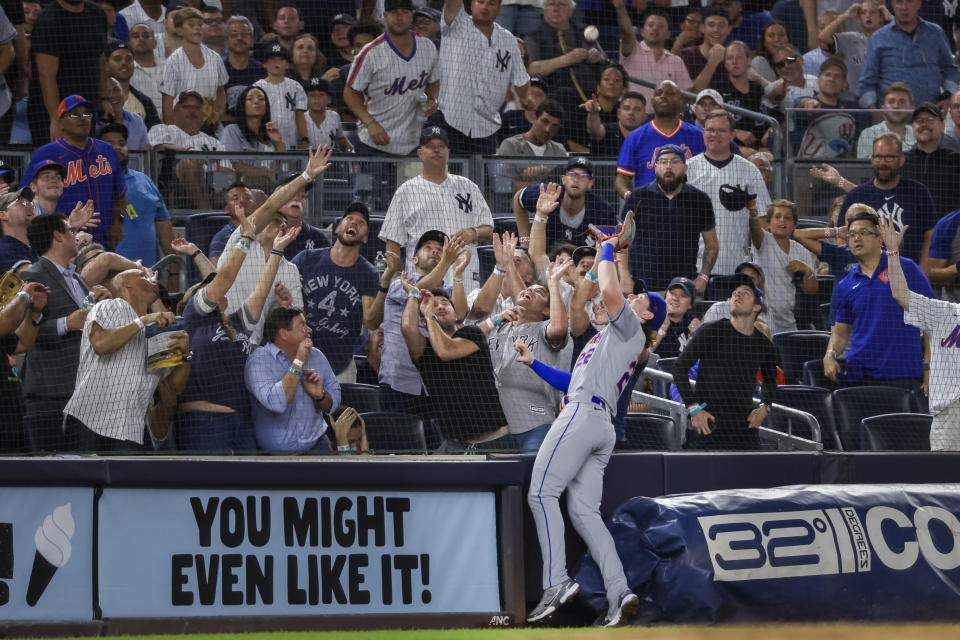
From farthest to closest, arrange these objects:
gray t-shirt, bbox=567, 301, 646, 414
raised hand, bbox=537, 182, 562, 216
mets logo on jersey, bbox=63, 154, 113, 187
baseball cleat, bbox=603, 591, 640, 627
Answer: raised hand, bbox=537, 182, 562, 216, mets logo on jersey, bbox=63, 154, 113, 187, gray t-shirt, bbox=567, 301, 646, 414, baseball cleat, bbox=603, 591, 640, 627

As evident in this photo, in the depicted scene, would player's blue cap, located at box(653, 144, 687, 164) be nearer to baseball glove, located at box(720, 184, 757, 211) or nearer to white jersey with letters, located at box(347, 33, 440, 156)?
baseball glove, located at box(720, 184, 757, 211)

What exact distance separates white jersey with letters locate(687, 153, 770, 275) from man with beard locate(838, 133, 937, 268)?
844mm

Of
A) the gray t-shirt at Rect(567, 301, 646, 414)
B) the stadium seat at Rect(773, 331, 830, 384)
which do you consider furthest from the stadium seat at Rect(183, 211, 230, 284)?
the stadium seat at Rect(773, 331, 830, 384)

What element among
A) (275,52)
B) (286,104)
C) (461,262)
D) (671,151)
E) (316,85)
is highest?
(275,52)

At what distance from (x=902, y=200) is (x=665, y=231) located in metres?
2.12

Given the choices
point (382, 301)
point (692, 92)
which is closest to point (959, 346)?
point (382, 301)

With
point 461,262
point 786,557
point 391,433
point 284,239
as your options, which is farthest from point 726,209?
point 786,557

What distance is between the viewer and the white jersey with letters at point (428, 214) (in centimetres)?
884

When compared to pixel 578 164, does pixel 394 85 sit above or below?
above

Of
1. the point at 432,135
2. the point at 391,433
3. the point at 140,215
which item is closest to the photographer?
the point at 391,433

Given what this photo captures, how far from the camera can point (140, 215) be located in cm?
880

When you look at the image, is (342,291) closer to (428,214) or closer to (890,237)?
(428,214)

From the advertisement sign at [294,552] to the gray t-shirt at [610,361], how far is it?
749 mm

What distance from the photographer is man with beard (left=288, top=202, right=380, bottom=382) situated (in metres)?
8.07
